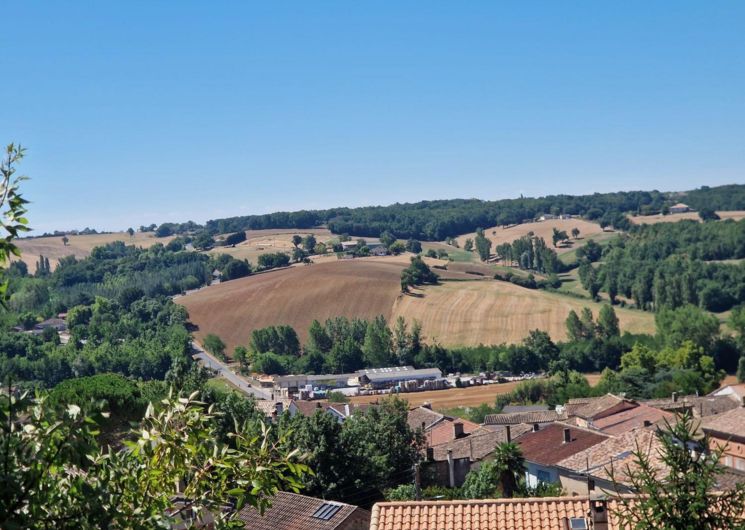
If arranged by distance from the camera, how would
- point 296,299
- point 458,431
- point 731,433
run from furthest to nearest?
point 296,299 → point 458,431 → point 731,433

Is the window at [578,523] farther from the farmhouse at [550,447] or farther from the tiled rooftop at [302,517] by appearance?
the farmhouse at [550,447]

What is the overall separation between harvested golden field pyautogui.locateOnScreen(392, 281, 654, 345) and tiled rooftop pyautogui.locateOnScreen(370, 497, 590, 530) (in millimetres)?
104131

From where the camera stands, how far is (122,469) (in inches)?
298

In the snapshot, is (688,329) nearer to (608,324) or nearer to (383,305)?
(608,324)

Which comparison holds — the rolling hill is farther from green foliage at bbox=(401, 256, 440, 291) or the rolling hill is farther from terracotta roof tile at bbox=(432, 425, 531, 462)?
terracotta roof tile at bbox=(432, 425, 531, 462)

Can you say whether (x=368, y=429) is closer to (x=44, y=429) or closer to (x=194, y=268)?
(x=44, y=429)

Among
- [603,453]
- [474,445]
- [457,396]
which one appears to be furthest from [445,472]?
[457,396]

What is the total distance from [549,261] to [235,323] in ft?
210

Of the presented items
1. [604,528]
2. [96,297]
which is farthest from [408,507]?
[96,297]

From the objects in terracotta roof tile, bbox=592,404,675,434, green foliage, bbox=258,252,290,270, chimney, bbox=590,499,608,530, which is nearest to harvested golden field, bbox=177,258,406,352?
green foliage, bbox=258,252,290,270

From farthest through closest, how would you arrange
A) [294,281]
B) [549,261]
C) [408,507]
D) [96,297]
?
[549,261]
[96,297]
[294,281]
[408,507]

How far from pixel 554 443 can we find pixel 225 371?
77.8 m

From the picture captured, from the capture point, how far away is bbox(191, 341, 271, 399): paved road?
10156cm

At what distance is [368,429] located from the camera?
46.1m
